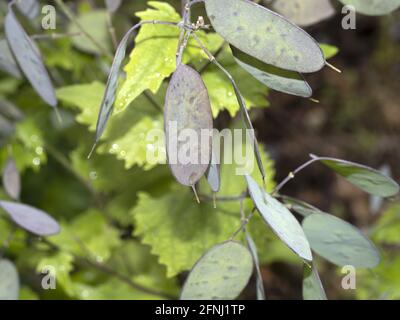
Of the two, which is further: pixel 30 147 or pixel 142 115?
pixel 30 147

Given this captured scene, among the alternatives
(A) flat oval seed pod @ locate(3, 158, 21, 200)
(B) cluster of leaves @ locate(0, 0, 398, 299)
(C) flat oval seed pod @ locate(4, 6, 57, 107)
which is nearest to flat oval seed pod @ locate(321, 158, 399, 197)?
(B) cluster of leaves @ locate(0, 0, 398, 299)

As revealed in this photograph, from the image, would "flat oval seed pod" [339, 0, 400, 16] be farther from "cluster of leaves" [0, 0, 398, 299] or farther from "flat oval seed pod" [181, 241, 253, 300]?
"flat oval seed pod" [181, 241, 253, 300]

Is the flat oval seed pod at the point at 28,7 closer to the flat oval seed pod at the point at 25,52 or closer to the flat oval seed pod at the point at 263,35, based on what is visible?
the flat oval seed pod at the point at 25,52

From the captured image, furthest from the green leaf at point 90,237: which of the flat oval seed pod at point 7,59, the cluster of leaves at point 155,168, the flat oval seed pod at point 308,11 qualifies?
the flat oval seed pod at point 308,11

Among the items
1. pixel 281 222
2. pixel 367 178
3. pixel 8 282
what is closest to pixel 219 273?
pixel 281 222
